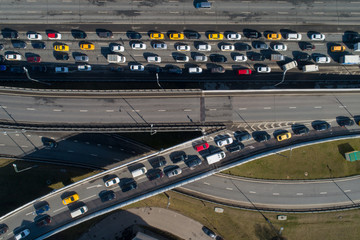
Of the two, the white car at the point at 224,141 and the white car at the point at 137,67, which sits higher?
the white car at the point at 137,67

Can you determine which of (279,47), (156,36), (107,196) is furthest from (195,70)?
(107,196)

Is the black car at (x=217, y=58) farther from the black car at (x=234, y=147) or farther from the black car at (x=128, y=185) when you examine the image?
the black car at (x=128, y=185)

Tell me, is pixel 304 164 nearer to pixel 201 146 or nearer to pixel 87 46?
pixel 201 146

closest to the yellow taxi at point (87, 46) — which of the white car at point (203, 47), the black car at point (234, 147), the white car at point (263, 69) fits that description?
the white car at point (203, 47)

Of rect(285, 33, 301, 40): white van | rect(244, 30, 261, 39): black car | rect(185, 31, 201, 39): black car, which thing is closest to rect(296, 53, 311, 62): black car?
rect(285, 33, 301, 40): white van

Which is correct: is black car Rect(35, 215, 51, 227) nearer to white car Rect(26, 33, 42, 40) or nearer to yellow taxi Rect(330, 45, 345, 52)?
white car Rect(26, 33, 42, 40)

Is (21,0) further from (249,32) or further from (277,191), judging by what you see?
(277,191)
